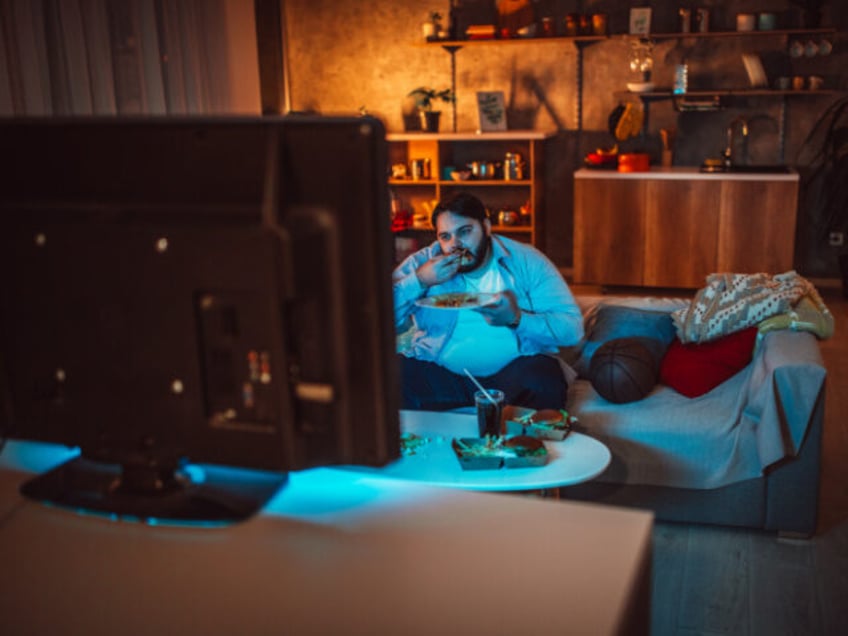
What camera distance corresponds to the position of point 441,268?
2.97 m

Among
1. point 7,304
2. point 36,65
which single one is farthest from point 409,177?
point 7,304

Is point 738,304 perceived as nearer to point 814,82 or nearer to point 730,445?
point 730,445

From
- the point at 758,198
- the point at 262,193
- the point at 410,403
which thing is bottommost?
the point at 410,403

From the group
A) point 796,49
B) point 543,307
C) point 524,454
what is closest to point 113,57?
point 543,307

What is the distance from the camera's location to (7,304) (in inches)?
48.7

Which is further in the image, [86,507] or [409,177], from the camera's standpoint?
[409,177]

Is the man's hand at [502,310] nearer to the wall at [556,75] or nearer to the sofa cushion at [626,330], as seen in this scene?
the sofa cushion at [626,330]

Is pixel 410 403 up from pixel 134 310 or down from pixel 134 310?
down

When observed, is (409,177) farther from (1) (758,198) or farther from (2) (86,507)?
(2) (86,507)

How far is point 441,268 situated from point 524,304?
1.04 ft

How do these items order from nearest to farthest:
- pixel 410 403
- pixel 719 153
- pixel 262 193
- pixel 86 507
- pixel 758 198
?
pixel 262 193, pixel 86 507, pixel 410 403, pixel 758 198, pixel 719 153

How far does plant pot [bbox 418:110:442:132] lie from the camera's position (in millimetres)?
6324

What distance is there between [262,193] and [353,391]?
266 mm

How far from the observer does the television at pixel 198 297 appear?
110 centimetres
